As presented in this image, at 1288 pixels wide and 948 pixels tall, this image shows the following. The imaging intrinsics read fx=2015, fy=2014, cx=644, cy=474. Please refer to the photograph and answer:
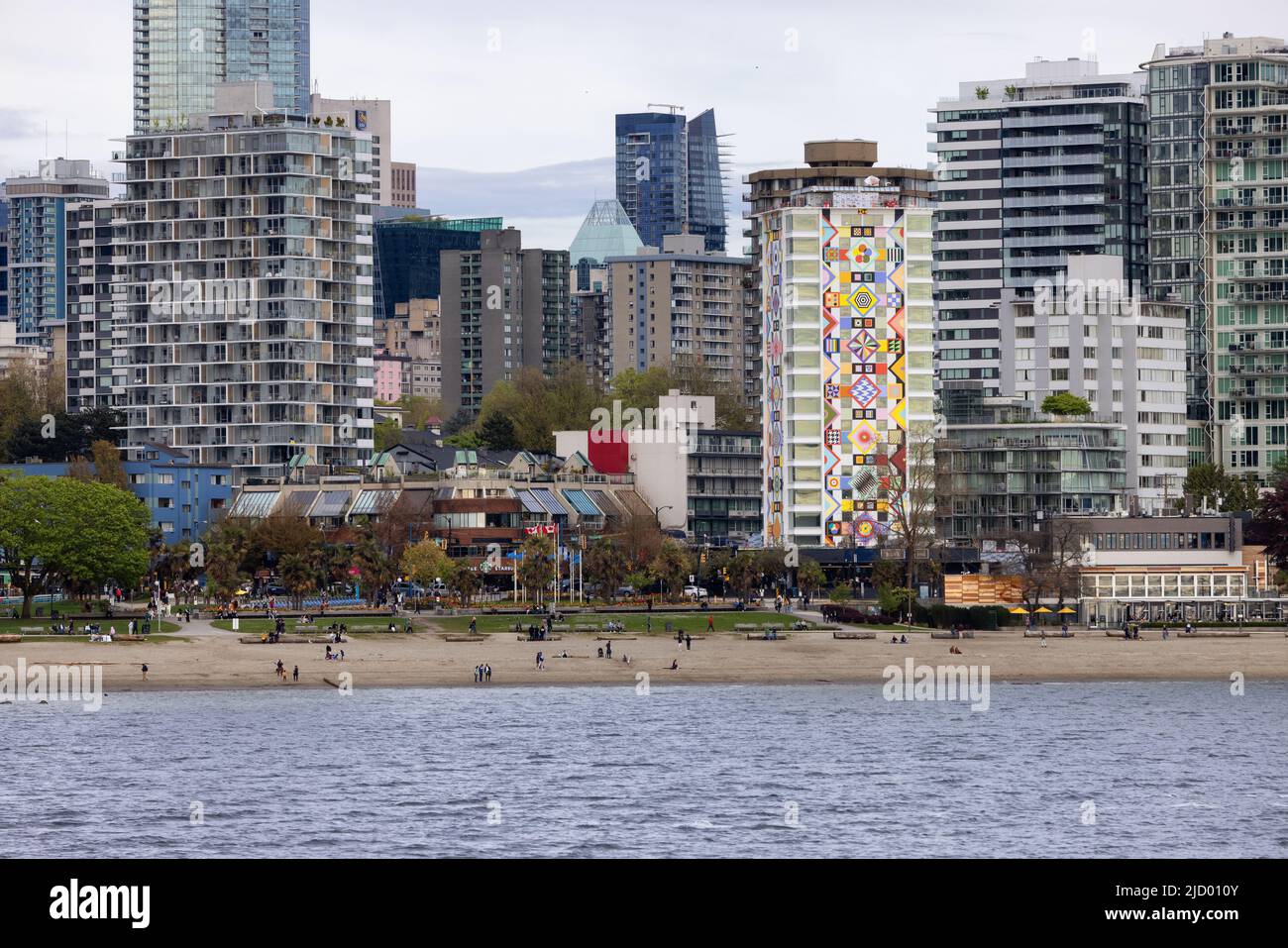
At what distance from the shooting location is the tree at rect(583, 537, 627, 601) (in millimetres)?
168125

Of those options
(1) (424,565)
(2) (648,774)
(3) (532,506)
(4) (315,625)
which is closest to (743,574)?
(1) (424,565)

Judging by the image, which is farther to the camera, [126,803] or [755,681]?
[755,681]

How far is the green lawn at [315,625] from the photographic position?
5423 inches

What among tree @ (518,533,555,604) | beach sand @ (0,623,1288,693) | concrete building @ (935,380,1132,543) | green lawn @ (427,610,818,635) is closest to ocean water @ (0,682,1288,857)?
beach sand @ (0,623,1288,693)

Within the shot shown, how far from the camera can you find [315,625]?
141 meters

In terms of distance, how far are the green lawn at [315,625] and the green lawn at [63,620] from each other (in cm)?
398

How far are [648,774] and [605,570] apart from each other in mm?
78570

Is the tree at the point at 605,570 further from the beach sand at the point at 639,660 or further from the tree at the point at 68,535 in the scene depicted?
the tree at the point at 68,535

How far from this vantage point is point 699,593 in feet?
593

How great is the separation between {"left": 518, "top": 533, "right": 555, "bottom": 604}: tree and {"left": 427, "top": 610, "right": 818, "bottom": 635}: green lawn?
260 inches

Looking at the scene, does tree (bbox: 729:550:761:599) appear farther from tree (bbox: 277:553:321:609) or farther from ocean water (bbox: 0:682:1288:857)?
ocean water (bbox: 0:682:1288:857)
